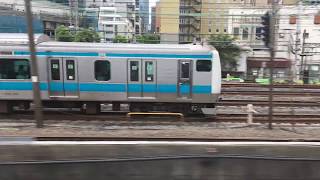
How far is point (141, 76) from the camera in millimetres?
17781

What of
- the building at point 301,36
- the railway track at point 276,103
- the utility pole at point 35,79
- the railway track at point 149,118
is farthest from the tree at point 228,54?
the utility pole at point 35,79

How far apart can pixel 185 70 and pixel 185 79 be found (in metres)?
0.38

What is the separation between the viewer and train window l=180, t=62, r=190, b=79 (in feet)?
58.1

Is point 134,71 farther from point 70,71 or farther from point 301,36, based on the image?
point 301,36

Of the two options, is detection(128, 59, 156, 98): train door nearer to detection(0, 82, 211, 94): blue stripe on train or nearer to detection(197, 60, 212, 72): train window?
detection(0, 82, 211, 94): blue stripe on train

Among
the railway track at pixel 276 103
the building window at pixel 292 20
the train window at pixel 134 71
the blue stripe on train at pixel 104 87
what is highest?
the building window at pixel 292 20

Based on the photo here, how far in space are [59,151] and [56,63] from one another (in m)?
11.1

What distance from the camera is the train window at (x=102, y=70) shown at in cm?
1778

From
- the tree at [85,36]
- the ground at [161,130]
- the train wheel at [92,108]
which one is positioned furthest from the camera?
the tree at [85,36]

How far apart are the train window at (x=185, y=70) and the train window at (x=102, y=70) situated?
3.11m

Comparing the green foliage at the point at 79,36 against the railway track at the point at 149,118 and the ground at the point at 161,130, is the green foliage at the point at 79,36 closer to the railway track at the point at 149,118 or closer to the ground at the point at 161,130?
the railway track at the point at 149,118

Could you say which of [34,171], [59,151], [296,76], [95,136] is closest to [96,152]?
[59,151]

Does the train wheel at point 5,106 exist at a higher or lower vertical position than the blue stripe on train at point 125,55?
lower

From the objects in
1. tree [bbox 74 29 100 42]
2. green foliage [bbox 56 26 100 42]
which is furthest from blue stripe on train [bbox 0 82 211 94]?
tree [bbox 74 29 100 42]
